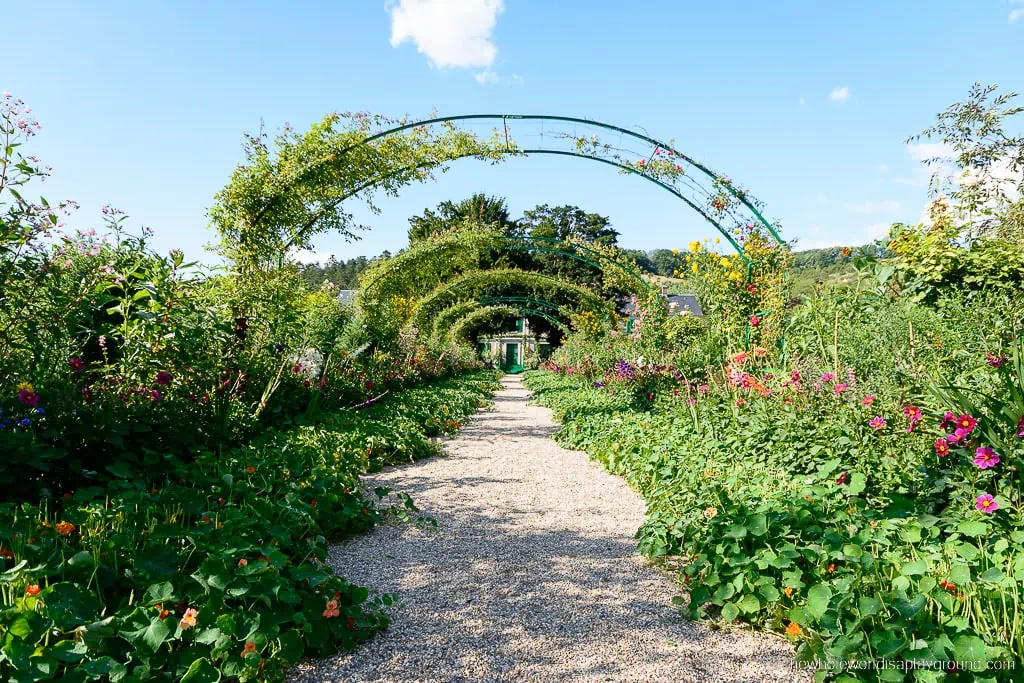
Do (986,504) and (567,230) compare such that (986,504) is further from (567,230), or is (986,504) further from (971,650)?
(567,230)

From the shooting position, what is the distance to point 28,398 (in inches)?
114

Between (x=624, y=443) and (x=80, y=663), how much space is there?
4.46 m

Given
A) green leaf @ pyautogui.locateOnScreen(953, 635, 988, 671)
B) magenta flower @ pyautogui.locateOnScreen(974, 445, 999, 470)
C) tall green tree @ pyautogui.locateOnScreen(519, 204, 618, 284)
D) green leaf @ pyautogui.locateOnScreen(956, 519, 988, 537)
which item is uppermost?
tall green tree @ pyautogui.locateOnScreen(519, 204, 618, 284)

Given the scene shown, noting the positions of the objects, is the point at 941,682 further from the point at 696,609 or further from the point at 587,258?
the point at 587,258

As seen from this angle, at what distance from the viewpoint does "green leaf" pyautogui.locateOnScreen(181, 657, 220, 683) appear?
1575mm

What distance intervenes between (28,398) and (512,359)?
32.6m

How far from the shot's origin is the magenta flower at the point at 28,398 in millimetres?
Result: 2889

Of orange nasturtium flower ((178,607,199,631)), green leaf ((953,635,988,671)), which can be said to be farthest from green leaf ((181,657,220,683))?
green leaf ((953,635,988,671))

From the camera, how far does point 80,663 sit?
161 centimetres

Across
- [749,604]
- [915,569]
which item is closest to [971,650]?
[915,569]

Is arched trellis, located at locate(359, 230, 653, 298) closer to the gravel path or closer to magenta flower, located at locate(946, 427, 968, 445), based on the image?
the gravel path

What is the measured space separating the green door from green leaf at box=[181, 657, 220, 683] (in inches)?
1204

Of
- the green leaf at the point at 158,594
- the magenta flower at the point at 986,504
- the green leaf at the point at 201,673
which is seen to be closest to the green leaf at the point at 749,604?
the magenta flower at the point at 986,504

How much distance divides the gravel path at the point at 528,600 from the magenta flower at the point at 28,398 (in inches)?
62.8
